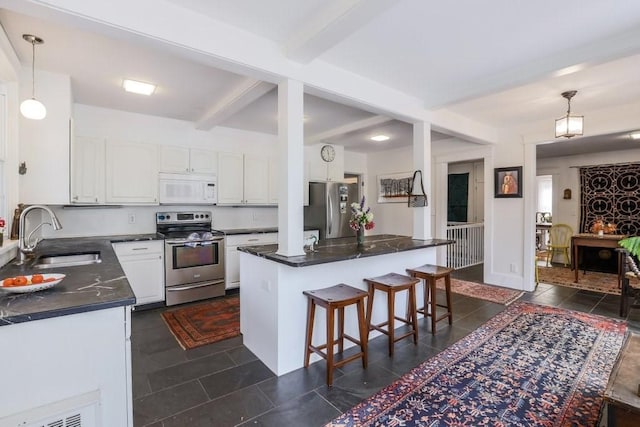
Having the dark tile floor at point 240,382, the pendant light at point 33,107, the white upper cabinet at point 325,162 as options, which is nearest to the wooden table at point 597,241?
the dark tile floor at point 240,382

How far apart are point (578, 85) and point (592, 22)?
1317 mm

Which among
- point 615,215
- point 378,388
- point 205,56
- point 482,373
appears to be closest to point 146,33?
point 205,56

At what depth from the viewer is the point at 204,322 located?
3.44m

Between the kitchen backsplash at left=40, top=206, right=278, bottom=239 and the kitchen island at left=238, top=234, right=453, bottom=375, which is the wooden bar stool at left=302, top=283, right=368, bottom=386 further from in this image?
the kitchen backsplash at left=40, top=206, right=278, bottom=239

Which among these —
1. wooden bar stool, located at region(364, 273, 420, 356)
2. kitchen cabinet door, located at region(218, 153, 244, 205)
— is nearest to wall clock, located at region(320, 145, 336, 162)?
kitchen cabinet door, located at region(218, 153, 244, 205)

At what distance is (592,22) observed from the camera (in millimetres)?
2139

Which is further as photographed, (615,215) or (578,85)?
(615,215)

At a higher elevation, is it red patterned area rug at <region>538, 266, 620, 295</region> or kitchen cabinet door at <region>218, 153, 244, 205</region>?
kitchen cabinet door at <region>218, 153, 244, 205</region>

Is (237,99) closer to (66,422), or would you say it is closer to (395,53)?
(395,53)

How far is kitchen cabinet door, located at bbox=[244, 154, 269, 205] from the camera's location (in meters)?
4.95

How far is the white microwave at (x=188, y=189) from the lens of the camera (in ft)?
13.9

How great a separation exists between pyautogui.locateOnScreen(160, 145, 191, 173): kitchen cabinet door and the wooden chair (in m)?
7.36

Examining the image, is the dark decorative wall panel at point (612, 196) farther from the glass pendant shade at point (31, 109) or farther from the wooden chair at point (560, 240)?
the glass pendant shade at point (31, 109)

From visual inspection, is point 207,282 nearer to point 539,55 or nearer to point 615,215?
point 539,55
